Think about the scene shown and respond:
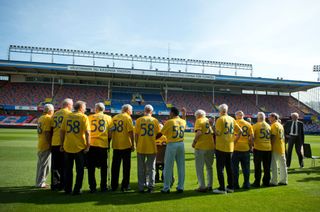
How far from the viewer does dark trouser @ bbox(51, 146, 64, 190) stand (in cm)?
604

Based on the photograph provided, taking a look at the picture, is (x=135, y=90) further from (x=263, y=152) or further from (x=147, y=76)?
(x=263, y=152)

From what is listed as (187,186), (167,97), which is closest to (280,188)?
(187,186)

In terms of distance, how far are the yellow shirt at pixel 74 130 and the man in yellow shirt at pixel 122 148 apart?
786 millimetres

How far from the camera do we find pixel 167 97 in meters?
44.5

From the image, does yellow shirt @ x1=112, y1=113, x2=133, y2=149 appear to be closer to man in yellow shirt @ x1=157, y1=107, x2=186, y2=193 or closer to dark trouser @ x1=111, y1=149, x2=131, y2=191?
dark trouser @ x1=111, y1=149, x2=131, y2=191

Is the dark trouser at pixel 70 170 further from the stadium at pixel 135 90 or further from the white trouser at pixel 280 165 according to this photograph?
the stadium at pixel 135 90

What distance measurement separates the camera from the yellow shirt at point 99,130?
5945 mm

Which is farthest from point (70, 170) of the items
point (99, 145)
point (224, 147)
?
point (224, 147)

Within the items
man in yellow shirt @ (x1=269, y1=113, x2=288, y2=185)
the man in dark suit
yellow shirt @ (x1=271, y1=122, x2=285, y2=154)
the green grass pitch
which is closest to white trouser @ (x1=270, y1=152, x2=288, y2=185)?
man in yellow shirt @ (x1=269, y1=113, x2=288, y2=185)

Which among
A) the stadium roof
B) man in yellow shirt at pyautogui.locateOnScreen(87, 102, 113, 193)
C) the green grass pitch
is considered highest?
the stadium roof

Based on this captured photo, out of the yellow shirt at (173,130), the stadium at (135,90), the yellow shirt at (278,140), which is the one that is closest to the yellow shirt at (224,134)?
the yellow shirt at (173,130)

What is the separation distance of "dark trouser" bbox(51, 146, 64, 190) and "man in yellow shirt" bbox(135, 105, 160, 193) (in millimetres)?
2006

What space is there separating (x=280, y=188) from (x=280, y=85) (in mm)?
44148

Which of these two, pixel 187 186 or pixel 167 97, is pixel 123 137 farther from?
pixel 167 97
